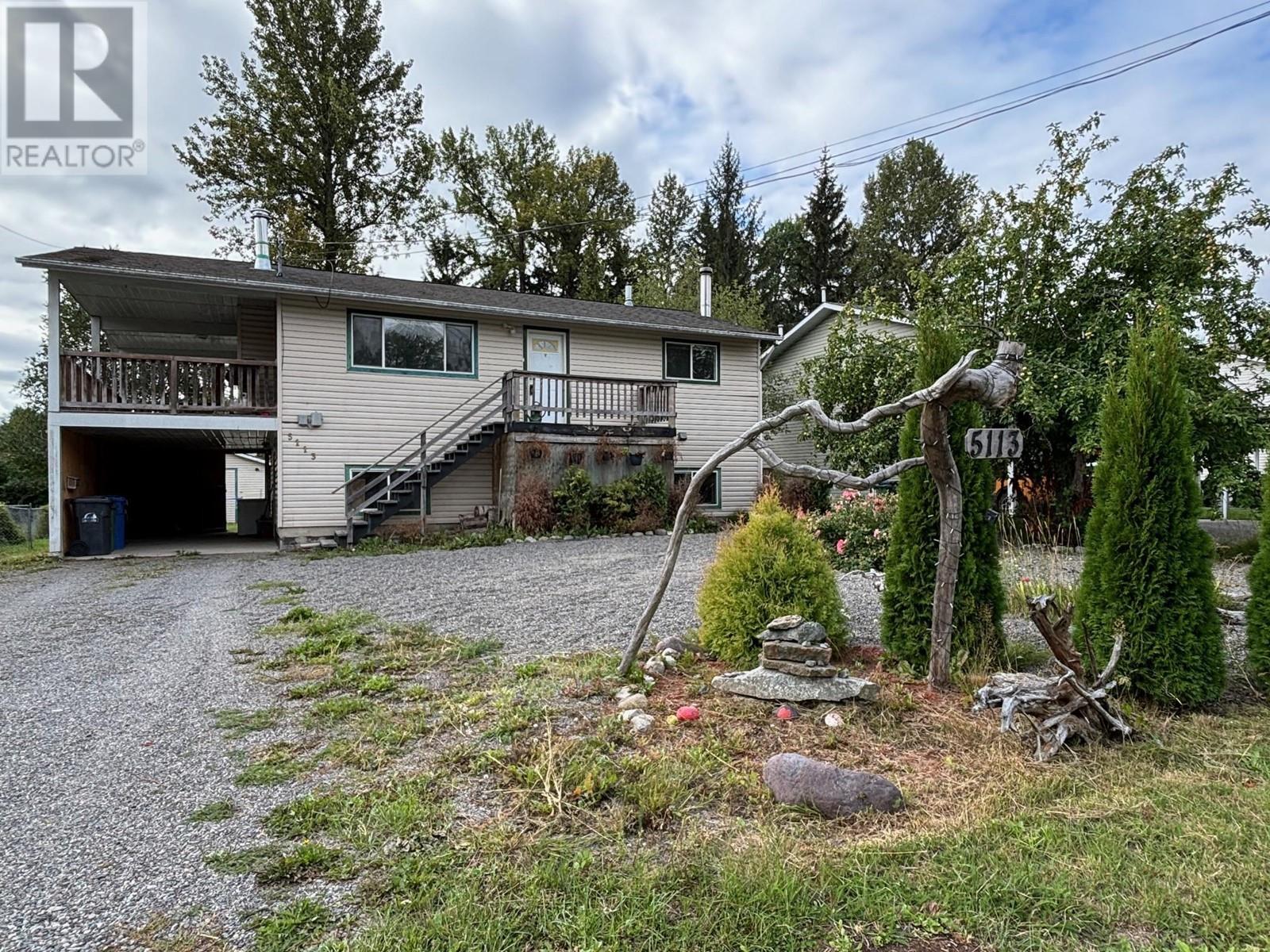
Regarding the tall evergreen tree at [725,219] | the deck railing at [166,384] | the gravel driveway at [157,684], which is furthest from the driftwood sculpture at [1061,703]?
the tall evergreen tree at [725,219]

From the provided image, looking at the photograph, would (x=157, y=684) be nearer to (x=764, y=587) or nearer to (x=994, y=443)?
(x=764, y=587)

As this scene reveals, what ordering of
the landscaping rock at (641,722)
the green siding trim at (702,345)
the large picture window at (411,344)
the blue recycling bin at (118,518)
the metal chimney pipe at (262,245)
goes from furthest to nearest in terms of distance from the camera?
1. the green siding trim at (702,345)
2. the metal chimney pipe at (262,245)
3. the large picture window at (411,344)
4. the blue recycling bin at (118,518)
5. the landscaping rock at (641,722)

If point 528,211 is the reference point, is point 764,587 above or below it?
below

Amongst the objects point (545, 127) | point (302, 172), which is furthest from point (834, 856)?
point (545, 127)

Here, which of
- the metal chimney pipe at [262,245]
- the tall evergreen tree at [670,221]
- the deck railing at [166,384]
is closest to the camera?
the deck railing at [166,384]

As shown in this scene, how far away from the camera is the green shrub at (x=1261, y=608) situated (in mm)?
3361

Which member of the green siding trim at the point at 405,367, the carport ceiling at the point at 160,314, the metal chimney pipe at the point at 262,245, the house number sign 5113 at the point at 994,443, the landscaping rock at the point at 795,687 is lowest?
the landscaping rock at the point at 795,687

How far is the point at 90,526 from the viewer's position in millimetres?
10414

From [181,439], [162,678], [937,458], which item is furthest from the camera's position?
[181,439]

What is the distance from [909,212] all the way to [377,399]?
1019 inches

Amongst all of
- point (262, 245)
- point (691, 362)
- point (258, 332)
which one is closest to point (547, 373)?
point (691, 362)

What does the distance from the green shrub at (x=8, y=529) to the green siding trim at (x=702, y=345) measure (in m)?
14.7

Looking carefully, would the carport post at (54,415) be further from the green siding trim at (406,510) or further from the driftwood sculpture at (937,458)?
the driftwood sculpture at (937,458)

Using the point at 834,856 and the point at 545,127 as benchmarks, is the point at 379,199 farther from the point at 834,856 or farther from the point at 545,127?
the point at 834,856
